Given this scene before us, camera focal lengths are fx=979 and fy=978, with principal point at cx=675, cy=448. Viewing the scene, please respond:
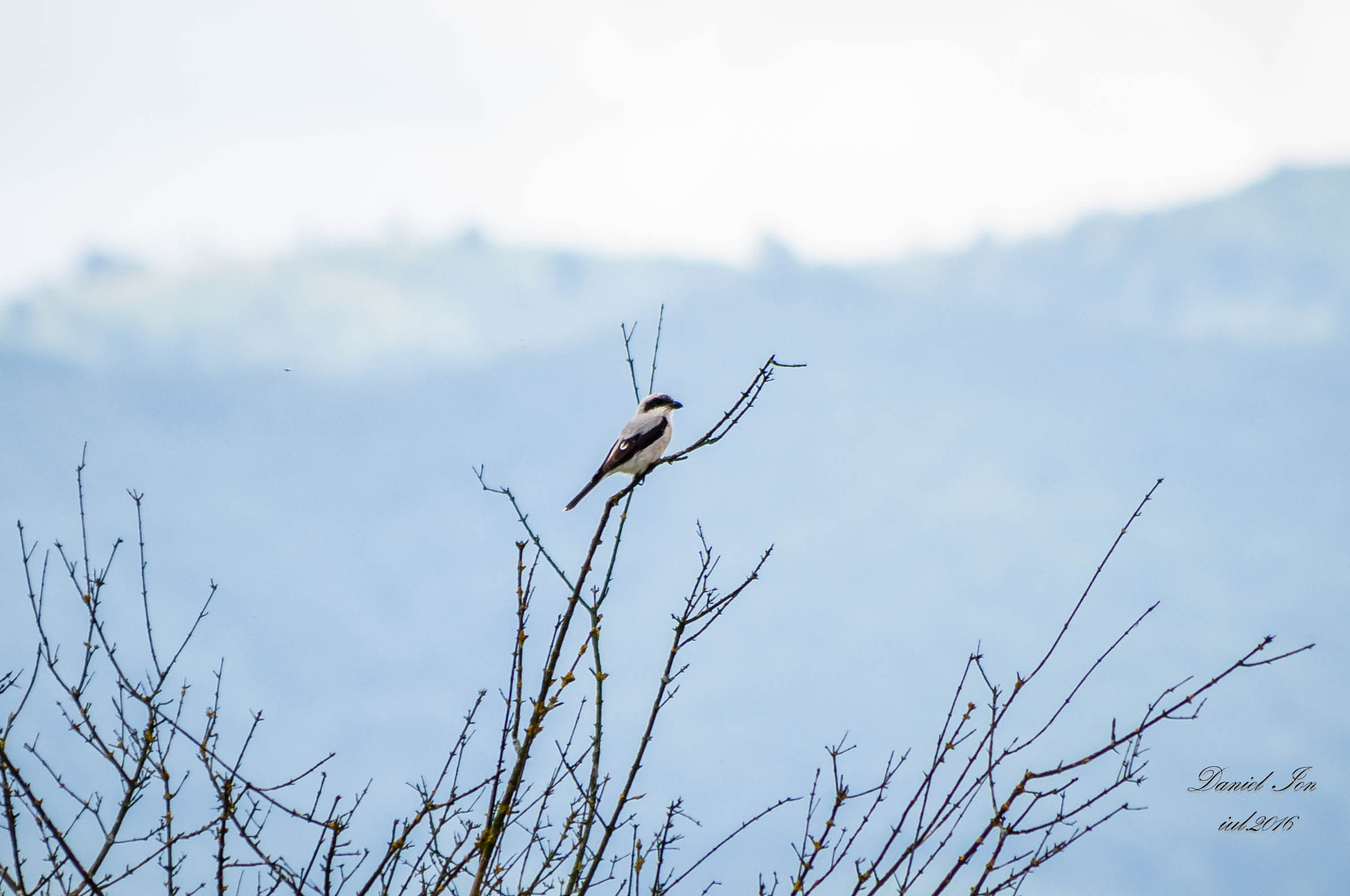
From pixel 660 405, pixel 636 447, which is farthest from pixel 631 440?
pixel 660 405

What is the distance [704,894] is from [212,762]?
235cm

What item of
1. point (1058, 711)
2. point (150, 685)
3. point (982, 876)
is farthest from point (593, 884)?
point (150, 685)

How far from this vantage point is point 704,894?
15.5 ft

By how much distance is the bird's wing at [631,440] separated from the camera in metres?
8.17

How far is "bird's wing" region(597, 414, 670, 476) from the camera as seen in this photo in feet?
26.8

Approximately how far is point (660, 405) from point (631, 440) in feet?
2.98

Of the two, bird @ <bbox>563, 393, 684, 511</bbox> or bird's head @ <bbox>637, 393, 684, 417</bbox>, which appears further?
bird's head @ <bbox>637, 393, 684, 417</bbox>

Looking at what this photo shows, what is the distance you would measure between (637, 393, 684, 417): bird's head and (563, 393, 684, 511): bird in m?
0.18

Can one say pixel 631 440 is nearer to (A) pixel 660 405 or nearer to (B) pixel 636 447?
(B) pixel 636 447

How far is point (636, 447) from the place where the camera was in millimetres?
8180

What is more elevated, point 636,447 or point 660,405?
point 660,405

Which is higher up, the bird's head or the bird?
the bird's head

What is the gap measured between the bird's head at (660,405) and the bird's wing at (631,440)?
42cm

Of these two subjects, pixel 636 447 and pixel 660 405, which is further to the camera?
pixel 660 405
